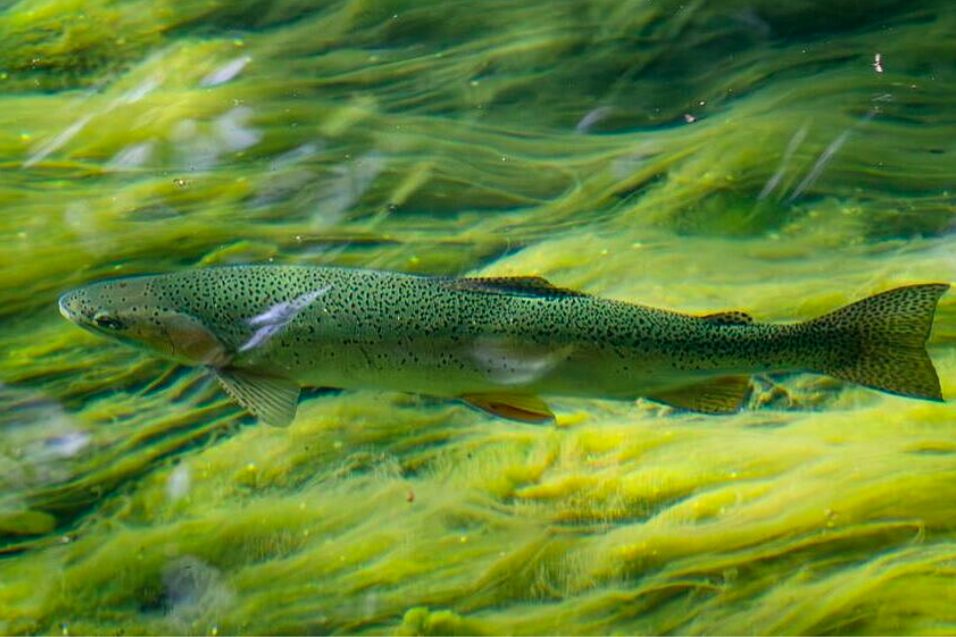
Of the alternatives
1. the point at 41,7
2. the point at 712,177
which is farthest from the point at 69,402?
the point at 712,177

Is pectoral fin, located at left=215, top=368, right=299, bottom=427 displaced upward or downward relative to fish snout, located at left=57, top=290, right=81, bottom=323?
downward

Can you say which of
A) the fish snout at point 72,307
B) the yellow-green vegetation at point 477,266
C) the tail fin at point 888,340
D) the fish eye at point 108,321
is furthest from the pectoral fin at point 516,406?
the fish snout at point 72,307

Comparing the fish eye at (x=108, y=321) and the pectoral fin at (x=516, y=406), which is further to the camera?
the fish eye at (x=108, y=321)

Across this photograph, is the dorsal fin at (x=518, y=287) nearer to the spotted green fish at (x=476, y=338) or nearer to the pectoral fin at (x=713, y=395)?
the spotted green fish at (x=476, y=338)

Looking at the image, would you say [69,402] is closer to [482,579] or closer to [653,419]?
[482,579]

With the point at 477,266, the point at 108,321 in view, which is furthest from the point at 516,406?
the point at 108,321

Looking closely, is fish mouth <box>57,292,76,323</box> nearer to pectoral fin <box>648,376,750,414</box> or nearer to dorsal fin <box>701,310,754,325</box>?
pectoral fin <box>648,376,750,414</box>

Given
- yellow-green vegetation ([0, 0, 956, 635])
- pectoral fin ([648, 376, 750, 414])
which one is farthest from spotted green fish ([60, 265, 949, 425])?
yellow-green vegetation ([0, 0, 956, 635])
